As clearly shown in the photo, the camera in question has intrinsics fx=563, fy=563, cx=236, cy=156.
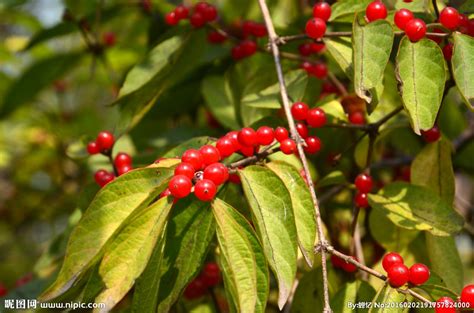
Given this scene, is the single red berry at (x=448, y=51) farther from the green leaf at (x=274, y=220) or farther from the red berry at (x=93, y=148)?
the red berry at (x=93, y=148)

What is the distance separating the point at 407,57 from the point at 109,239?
76 centimetres

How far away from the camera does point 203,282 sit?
5.46ft

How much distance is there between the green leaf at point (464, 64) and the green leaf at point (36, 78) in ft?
5.67

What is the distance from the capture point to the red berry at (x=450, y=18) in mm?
1280

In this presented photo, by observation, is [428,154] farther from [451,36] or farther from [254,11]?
[254,11]

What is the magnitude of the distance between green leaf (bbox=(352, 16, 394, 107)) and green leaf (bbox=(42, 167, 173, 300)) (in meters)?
0.46

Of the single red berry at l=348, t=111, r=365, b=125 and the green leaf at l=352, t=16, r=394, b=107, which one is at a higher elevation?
the green leaf at l=352, t=16, r=394, b=107

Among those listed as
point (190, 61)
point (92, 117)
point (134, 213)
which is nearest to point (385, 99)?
point (190, 61)

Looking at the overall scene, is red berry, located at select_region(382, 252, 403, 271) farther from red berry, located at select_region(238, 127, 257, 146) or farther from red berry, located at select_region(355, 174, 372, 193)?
red berry, located at select_region(238, 127, 257, 146)

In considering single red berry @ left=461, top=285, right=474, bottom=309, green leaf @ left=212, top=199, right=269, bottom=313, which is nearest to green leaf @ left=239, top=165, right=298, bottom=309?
green leaf @ left=212, top=199, right=269, bottom=313

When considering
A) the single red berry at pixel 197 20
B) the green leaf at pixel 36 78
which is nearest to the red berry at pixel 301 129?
the single red berry at pixel 197 20

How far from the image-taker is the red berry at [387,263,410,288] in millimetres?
1186

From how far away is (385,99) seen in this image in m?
1.75

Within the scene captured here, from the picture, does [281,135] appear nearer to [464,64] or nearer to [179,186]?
[179,186]
